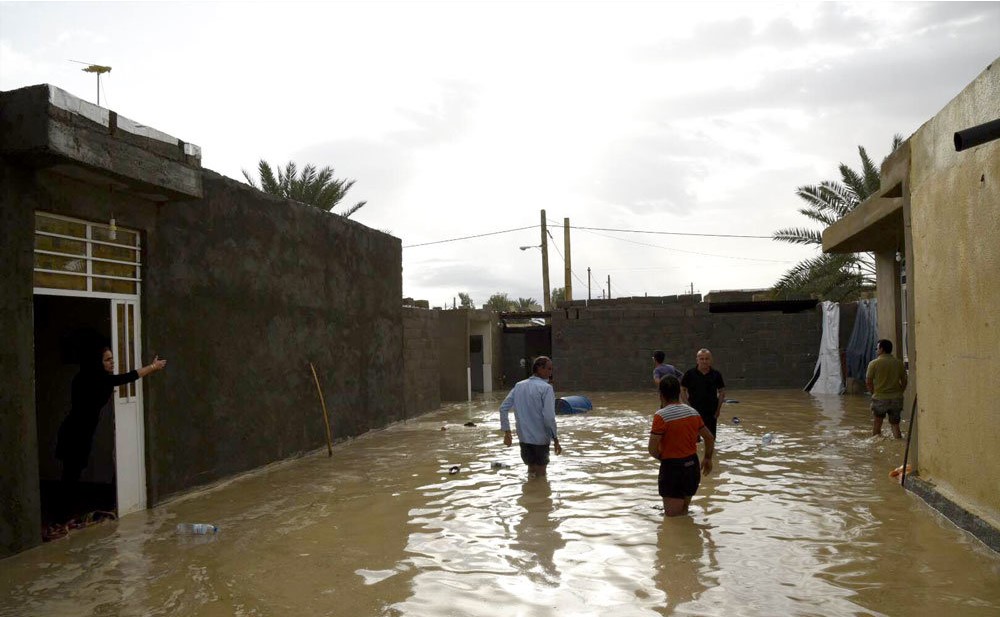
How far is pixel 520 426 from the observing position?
9516 mm

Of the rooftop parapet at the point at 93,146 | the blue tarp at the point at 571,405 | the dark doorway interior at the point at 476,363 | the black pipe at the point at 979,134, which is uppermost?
the rooftop parapet at the point at 93,146

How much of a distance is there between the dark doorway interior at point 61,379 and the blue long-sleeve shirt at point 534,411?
201 inches

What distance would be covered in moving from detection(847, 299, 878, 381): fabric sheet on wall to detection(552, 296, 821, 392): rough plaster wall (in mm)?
1685

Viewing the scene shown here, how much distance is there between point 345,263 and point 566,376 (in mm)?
12696

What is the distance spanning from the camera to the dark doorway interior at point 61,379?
32.8 feet

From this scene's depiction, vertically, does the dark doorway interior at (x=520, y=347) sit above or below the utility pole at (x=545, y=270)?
below

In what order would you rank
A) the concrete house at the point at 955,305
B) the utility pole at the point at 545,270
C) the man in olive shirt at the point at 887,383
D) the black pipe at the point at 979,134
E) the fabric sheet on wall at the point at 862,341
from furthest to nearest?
1. the utility pole at the point at 545,270
2. the fabric sheet on wall at the point at 862,341
3. the man in olive shirt at the point at 887,383
4. the concrete house at the point at 955,305
5. the black pipe at the point at 979,134

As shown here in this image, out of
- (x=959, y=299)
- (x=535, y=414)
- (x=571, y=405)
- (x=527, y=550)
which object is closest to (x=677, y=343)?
(x=571, y=405)

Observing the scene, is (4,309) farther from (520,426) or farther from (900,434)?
(900,434)

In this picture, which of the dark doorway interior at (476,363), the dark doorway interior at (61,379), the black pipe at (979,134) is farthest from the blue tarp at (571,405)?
the black pipe at (979,134)

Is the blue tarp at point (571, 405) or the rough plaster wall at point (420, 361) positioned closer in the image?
the rough plaster wall at point (420, 361)

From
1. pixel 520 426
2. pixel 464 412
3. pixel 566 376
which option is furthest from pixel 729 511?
pixel 566 376

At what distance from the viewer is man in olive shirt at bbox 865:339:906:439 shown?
40.5ft

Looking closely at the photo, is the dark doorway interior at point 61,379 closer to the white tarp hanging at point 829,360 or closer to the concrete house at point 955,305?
the concrete house at point 955,305
